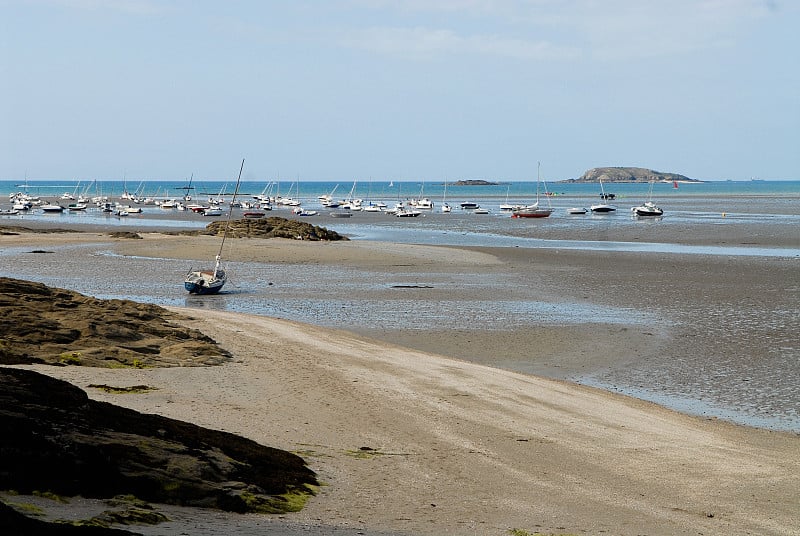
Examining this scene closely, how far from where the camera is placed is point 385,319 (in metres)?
25.8

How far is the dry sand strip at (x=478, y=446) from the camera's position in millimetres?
9164

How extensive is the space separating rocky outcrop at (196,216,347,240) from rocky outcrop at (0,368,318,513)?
50859 mm

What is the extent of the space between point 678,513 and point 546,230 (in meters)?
67.2

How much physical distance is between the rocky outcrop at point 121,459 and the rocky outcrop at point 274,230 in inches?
2002

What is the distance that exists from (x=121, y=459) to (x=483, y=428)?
5.80 m

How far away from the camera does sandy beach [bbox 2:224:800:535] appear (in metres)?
9.28

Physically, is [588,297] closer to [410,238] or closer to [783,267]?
[783,267]

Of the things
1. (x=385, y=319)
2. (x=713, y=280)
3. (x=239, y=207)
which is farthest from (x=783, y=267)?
(x=239, y=207)

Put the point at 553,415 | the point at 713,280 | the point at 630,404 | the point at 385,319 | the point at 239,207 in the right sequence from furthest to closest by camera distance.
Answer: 1. the point at 239,207
2. the point at 713,280
3. the point at 385,319
4. the point at 630,404
5. the point at 553,415

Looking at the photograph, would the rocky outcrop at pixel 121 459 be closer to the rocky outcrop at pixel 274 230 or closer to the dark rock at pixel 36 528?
the dark rock at pixel 36 528

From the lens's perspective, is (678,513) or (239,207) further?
(239,207)

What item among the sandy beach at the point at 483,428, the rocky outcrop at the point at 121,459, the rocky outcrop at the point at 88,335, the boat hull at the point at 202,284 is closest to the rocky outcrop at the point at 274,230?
the boat hull at the point at 202,284

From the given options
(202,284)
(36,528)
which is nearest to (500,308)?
(202,284)

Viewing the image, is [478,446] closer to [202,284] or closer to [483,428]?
[483,428]
